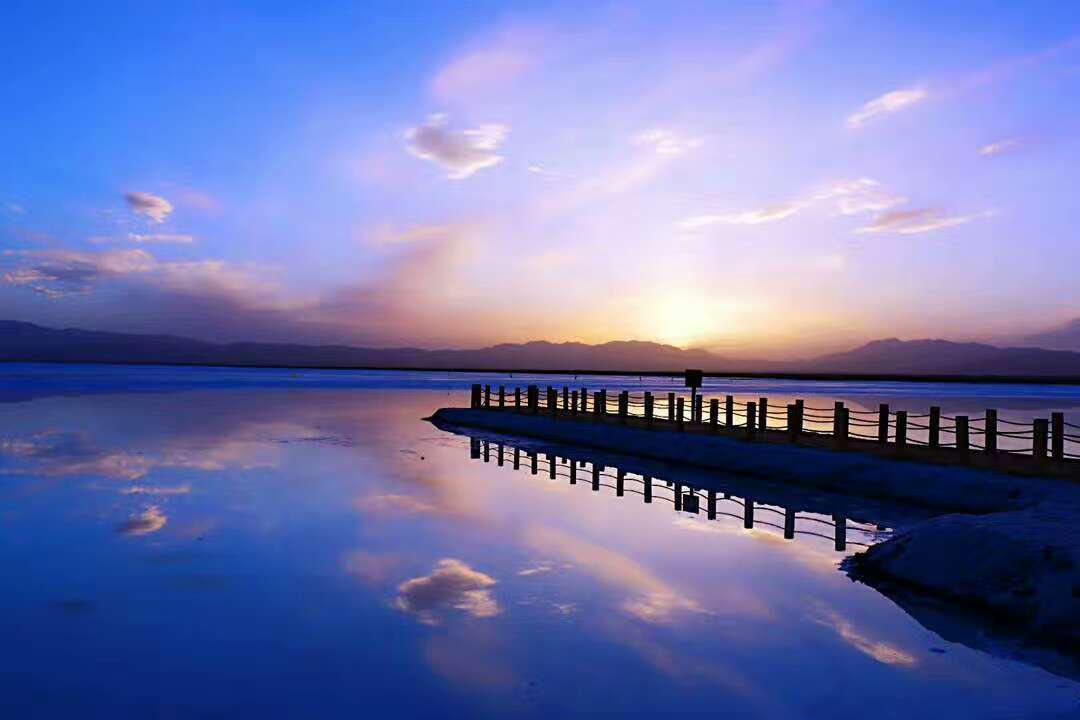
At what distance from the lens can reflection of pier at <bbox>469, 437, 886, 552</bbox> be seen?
47.5ft

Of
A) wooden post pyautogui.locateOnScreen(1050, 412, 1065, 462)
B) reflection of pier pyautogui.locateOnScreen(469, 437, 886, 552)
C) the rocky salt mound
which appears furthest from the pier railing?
the rocky salt mound

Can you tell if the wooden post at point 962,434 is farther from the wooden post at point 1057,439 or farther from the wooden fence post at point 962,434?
the wooden post at point 1057,439

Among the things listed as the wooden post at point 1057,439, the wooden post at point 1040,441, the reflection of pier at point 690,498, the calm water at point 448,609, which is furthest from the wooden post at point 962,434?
the reflection of pier at point 690,498

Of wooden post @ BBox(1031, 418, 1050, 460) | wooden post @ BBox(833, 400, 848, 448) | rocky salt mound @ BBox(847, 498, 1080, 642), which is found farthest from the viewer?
wooden post @ BBox(833, 400, 848, 448)

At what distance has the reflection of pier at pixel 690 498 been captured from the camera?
14.5m

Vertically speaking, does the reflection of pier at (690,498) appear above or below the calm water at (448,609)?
below

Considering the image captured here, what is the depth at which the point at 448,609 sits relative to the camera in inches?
358

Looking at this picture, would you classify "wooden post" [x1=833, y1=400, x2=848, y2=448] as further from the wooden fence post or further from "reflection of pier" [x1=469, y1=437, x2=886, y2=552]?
"reflection of pier" [x1=469, y1=437, x2=886, y2=552]

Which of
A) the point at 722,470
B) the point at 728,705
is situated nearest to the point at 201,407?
the point at 722,470

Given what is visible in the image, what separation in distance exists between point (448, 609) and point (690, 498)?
990cm

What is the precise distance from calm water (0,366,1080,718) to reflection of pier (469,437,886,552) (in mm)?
148

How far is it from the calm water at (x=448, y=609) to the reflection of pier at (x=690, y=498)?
0.49 feet

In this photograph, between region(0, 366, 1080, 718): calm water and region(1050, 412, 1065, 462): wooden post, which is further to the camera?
region(1050, 412, 1065, 462): wooden post

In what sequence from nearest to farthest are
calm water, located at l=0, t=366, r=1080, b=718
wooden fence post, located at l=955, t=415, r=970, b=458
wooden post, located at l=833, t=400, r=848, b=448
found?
1. calm water, located at l=0, t=366, r=1080, b=718
2. wooden fence post, located at l=955, t=415, r=970, b=458
3. wooden post, located at l=833, t=400, r=848, b=448
